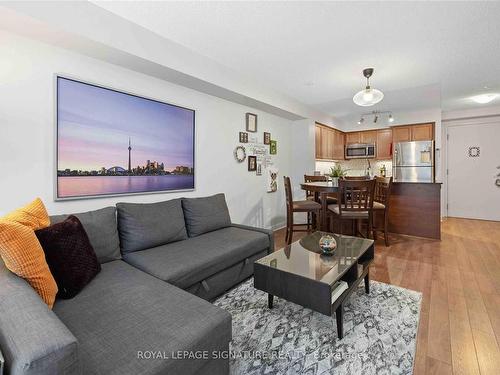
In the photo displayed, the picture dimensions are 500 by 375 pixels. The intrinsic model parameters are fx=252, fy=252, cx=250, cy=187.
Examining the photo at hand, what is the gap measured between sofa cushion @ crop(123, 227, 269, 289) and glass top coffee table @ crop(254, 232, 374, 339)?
41cm

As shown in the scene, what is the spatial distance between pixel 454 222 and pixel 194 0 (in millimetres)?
6246

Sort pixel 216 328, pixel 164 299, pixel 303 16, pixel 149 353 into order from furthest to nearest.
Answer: pixel 303 16 < pixel 164 299 < pixel 216 328 < pixel 149 353

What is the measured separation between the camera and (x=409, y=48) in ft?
8.68

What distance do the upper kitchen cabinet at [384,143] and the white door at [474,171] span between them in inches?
55.6

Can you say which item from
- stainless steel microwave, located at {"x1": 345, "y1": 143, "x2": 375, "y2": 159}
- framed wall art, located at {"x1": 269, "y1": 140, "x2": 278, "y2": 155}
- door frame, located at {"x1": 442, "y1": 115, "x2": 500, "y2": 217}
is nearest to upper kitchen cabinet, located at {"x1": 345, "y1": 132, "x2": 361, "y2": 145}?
stainless steel microwave, located at {"x1": 345, "y1": 143, "x2": 375, "y2": 159}

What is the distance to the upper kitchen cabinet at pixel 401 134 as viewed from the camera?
5.41 metres

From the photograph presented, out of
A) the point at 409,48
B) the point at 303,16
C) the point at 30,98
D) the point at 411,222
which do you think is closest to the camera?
the point at 30,98

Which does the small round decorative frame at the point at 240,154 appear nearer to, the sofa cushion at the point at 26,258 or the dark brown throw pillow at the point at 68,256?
the dark brown throw pillow at the point at 68,256

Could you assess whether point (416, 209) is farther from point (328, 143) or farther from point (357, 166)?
point (357, 166)

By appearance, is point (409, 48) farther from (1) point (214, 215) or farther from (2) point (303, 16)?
(1) point (214, 215)

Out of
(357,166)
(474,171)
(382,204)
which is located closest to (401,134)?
(357,166)

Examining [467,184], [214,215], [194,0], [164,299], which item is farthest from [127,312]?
[467,184]

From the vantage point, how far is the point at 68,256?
1484 mm

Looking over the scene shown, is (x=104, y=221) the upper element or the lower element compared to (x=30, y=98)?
lower
